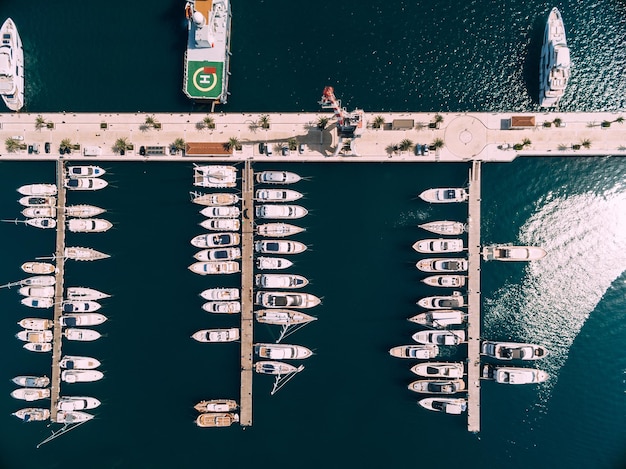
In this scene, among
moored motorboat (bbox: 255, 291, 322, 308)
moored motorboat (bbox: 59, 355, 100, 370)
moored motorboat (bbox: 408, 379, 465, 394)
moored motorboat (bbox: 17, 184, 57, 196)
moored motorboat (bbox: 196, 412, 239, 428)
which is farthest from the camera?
moored motorboat (bbox: 17, 184, 57, 196)

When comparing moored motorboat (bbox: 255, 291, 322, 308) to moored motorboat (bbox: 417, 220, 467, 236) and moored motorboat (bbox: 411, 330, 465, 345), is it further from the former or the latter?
moored motorboat (bbox: 417, 220, 467, 236)

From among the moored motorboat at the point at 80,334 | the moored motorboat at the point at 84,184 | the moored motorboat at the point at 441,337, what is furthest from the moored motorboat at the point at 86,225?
the moored motorboat at the point at 441,337

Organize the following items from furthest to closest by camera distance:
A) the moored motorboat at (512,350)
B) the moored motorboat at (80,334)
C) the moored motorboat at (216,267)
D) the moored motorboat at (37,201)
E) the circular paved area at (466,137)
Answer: the moored motorboat at (37,201)
the moored motorboat at (80,334)
the moored motorboat at (216,267)
the circular paved area at (466,137)
the moored motorboat at (512,350)

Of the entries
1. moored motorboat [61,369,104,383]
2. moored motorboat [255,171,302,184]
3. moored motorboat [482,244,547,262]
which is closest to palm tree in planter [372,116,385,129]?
moored motorboat [255,171,302,184]

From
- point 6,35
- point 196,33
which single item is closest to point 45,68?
point 6,35

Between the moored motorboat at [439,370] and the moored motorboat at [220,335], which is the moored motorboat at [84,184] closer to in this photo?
the moored motorboat at [220,335]

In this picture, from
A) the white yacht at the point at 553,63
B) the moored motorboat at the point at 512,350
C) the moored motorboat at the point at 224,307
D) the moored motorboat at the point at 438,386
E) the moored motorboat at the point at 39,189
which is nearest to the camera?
the white yacht at the point at 553,63

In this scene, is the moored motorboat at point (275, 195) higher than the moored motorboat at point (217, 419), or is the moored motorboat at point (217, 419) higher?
the moored motorboat at point (275, 195)
